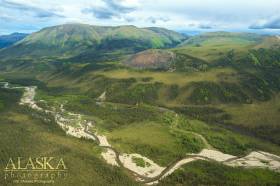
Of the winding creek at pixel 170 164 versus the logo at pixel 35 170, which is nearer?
the logo at pixel 35 170

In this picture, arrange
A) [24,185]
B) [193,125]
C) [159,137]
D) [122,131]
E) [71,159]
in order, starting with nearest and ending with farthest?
[24,185] → [71,159] → [159,137] → [122,131] → [193,125]

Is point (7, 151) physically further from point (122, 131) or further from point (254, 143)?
point (254, 143)

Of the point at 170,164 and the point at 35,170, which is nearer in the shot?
the point at 35,170

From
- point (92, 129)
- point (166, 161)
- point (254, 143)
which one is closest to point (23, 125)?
point (92, 129)

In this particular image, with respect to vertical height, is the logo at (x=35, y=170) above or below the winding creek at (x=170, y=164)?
above

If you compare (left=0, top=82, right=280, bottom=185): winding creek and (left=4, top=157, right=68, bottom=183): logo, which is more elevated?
(left=4, top=157, right=68, bottom=183): logo

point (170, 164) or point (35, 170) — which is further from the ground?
point (35, 170)

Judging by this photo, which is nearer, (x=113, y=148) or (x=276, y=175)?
(x=276, y=175)

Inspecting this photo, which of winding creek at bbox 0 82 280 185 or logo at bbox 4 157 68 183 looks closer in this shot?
logo at bbox 4 157 68 183
